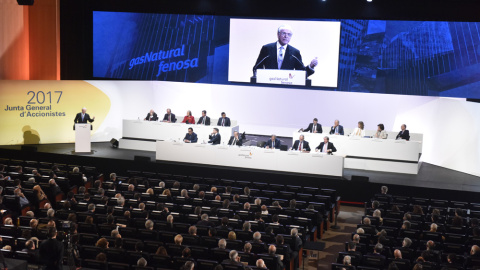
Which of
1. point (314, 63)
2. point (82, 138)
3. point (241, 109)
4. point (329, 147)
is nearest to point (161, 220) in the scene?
point (329, 147)

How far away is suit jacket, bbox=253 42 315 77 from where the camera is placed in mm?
21172

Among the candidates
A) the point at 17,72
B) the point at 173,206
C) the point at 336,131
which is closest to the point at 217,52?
the point at 336,131

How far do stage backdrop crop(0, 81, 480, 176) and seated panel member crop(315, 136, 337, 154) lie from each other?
4.68 meters

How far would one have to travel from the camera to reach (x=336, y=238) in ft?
46.1

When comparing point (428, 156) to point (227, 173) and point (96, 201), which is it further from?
point (96, 201)

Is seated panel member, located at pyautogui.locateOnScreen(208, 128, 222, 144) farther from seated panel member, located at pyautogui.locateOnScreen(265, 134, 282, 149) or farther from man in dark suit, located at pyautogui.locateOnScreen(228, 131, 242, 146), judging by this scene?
seated panel member, located at pyautogui.locateOnScreen(265, 134, 282, 149)

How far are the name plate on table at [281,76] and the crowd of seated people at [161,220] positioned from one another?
6462 millimetres

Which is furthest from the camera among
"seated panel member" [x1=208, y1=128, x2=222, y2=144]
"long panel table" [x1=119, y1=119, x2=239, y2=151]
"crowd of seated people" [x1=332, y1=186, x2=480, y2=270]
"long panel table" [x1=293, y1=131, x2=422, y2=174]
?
"long panel table" [x1=119, y1=119, x2=239, y2=151]

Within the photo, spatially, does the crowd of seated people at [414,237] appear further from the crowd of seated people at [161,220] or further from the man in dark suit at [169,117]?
the man in dark suit at [169,117]

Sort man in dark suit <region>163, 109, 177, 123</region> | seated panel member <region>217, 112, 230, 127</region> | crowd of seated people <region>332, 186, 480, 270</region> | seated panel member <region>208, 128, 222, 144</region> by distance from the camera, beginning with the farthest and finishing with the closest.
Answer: man in dark suit <region>163, 109, 177, 123</region>, seated panel member <region>217, 112, 230, 127</region>, seated panel member <region>208, 128, 222, 144</region>, crowd of seated people <region>332, 186, 480, 270</region>

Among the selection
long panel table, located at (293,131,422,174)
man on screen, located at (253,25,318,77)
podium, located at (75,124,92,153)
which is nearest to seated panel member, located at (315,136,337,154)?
long panel table, located at (293,131,422,174)

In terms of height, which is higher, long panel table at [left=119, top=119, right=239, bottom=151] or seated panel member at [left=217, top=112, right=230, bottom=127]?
seated panel member at [left=217, top=112, right=230, bottom=127]

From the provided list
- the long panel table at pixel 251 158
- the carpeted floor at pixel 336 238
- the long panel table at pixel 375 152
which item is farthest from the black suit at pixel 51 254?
the long panel table at pixel 375 152

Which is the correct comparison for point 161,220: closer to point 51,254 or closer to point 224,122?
point 51,254
